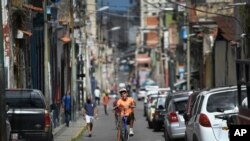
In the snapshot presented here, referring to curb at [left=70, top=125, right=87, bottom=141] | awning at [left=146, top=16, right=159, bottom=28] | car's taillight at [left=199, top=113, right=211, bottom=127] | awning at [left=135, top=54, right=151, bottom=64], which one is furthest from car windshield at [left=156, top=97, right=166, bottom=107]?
awning at [left=135, top=54, right=151, bottom=64]

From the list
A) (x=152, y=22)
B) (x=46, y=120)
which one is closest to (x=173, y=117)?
(x=46, y=120)

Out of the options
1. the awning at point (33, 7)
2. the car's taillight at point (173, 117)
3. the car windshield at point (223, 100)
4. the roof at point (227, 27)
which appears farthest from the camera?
the roof at point (227, 27)

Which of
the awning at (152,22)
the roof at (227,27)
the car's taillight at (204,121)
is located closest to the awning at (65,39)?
the roof at (227,27)

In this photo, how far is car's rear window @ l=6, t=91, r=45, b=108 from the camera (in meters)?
23.3

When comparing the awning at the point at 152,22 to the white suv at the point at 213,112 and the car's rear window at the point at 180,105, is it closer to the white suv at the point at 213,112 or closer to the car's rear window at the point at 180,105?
the car's rear window at the point at 180,105

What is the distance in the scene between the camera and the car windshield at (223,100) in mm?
18062

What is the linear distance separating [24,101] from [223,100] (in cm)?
695

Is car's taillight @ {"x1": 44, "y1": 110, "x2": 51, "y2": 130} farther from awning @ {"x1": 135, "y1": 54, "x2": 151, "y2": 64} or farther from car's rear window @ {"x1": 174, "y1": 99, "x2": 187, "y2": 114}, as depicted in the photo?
awning @ {"x1": 135, "y1": 54, "x2": 151, "y2": 64}

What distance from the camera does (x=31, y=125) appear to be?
22969 mm

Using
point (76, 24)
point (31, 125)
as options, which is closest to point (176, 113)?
point (31, 125)

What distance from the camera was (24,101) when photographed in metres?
23.3

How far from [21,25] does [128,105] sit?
37.9ft

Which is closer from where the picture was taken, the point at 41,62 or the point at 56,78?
the point at 41,62

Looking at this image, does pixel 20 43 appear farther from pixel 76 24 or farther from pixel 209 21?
pixel 209 21
